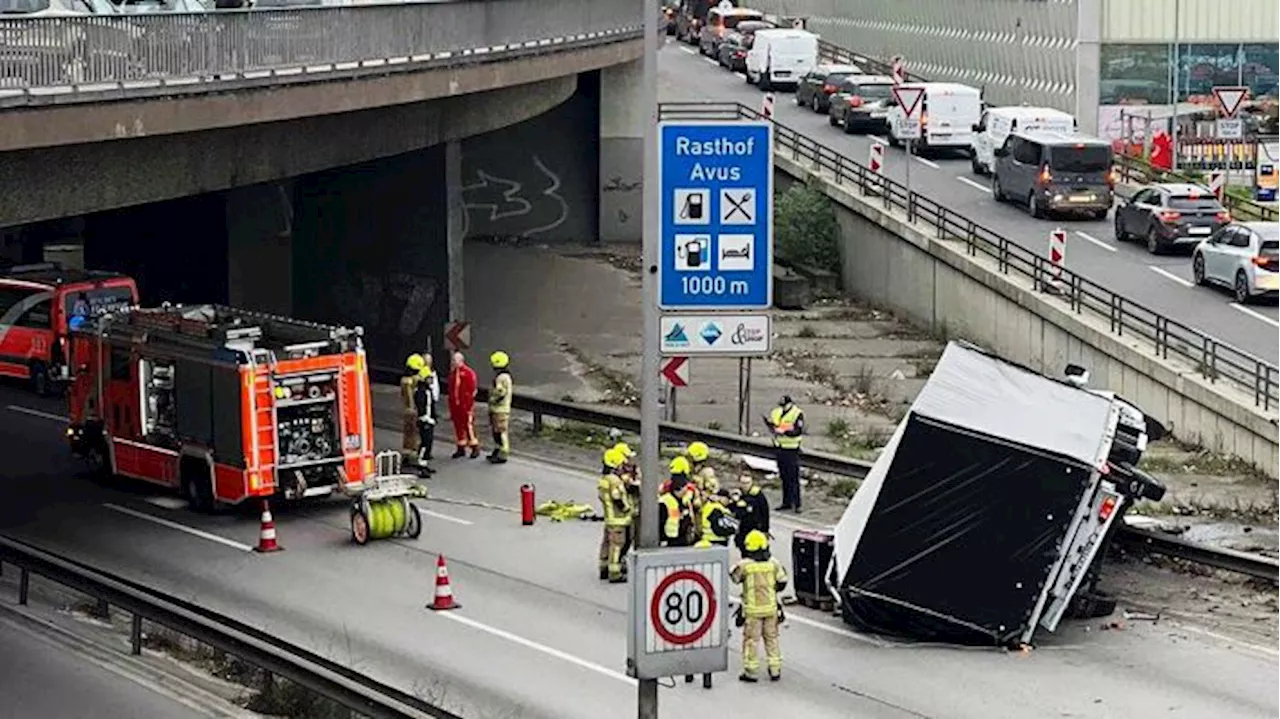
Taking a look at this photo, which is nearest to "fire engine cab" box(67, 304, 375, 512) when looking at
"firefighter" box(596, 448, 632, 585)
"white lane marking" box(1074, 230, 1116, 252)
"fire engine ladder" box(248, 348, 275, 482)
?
"fire engine ladder" box(248, 348, 275, 482)

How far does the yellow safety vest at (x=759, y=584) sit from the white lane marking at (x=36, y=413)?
19.5 metres

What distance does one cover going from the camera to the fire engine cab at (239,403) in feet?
91.7

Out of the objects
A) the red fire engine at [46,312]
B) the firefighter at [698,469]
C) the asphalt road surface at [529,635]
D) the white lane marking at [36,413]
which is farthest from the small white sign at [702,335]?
the red fire engine at [46,312]

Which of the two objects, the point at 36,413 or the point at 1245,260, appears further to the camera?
the point at 1245,260

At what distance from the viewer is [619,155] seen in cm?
5772

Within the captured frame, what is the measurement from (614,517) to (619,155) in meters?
33.6

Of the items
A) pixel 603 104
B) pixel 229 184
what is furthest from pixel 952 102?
pixel 229 184

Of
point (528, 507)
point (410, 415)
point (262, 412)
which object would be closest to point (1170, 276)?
point (410, 415)

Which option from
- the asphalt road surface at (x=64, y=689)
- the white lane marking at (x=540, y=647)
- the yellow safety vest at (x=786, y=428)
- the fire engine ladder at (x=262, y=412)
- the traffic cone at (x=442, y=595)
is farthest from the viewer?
the yellow safety vest at (x=786, y=428)

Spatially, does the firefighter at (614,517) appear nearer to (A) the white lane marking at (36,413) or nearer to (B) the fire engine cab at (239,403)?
(B) the fire engine cab at (239,403)

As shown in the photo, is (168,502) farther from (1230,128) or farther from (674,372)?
(1230,128)

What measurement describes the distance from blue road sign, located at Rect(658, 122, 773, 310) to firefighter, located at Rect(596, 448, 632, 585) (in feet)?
29.9

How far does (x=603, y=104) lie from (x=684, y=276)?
141 ft

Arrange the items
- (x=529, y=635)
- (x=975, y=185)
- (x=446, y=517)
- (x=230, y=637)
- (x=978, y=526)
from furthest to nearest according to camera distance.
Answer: (x=975, y=185)
(x=446, y=517)
(x=529, y=635)
(x=978, y=526)
(x=230, y=637)
